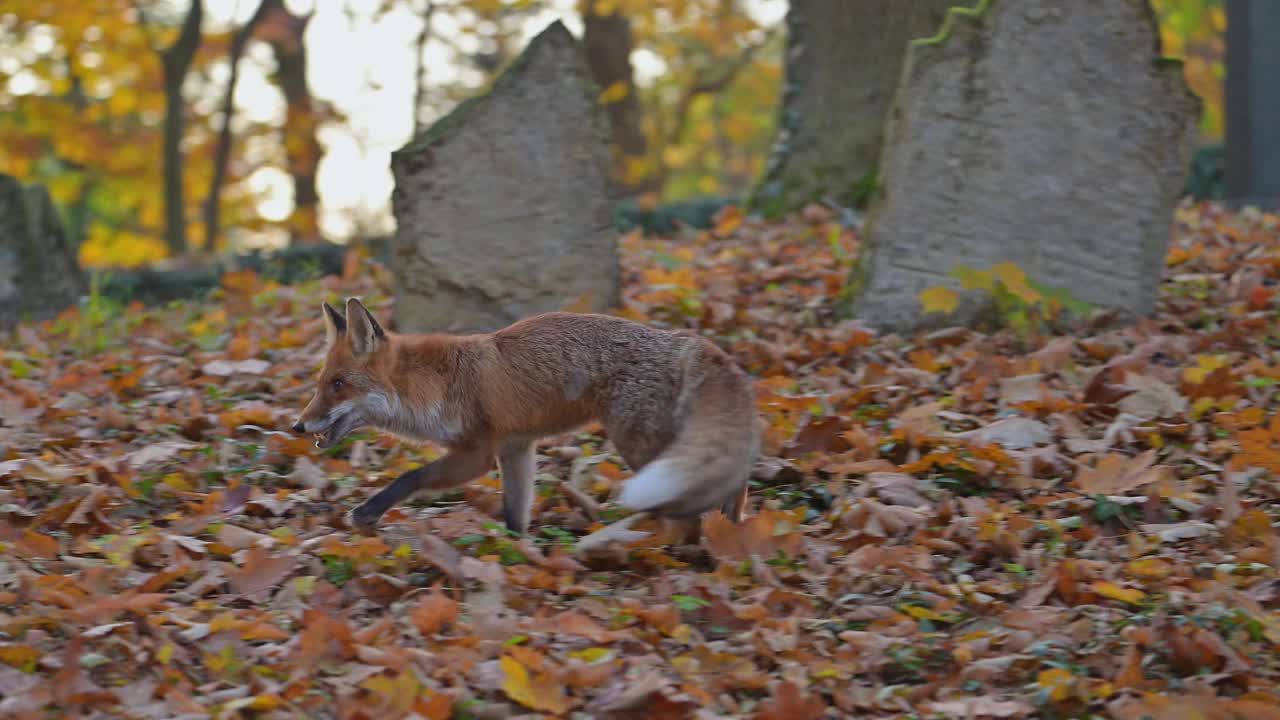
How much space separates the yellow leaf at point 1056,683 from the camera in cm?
388

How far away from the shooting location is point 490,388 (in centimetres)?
534

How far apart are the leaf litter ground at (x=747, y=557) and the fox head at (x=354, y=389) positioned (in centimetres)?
44

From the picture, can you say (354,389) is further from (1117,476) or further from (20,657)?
(1117,476)

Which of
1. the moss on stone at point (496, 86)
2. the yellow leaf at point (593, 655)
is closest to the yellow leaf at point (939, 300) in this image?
the moss on stone at point (496, 86)

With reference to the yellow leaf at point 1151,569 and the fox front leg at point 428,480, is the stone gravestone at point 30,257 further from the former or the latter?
the yellow leaf at point 1151,569

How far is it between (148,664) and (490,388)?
6.01 feet

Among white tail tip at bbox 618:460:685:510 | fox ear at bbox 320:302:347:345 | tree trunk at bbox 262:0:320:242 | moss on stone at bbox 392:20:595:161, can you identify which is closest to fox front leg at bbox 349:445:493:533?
fox ear at bbox 320:302:347:345

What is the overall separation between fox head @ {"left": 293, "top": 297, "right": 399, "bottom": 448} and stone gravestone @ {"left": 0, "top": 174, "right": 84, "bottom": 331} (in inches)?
234

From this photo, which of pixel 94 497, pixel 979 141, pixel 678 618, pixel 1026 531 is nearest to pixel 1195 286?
pixel 979 141

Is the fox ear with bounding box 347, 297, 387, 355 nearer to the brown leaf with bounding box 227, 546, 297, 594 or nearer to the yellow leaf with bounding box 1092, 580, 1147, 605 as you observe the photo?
the brown leaf with bounding box 227, 546, 297, 594

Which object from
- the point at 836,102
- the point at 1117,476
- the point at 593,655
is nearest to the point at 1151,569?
the point at 1117,476

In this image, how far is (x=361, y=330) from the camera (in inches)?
212

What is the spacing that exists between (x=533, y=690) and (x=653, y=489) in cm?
89

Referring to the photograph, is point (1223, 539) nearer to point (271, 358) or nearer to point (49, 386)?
point (271, 358)
